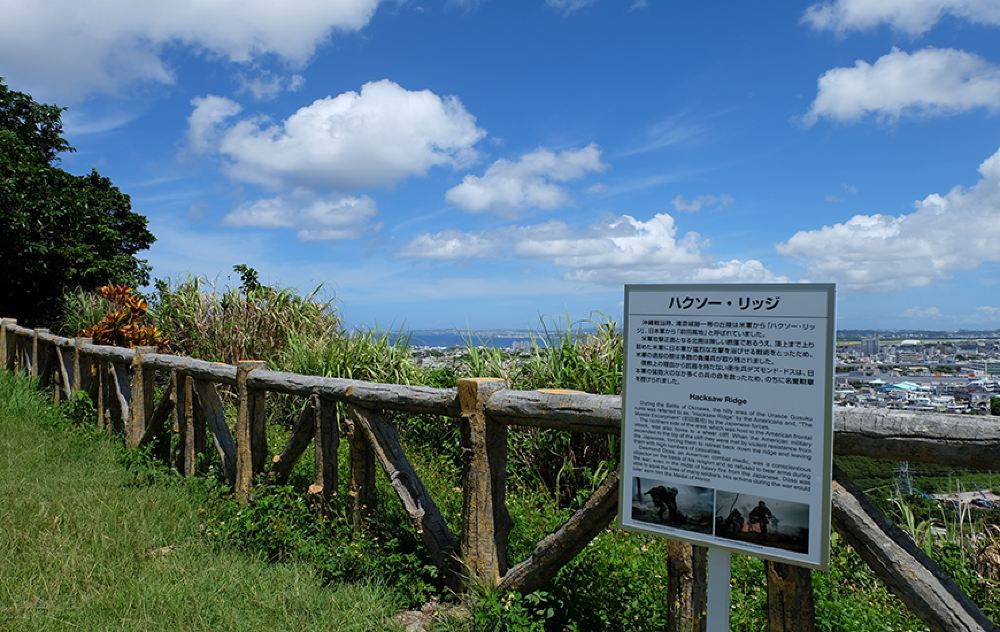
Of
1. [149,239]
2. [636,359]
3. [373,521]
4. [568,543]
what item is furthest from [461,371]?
[149,239]

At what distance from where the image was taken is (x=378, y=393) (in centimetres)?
450

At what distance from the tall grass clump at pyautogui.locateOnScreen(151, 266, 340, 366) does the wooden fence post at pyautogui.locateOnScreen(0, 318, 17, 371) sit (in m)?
3.53

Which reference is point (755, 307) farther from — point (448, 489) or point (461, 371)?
point (461, 371)

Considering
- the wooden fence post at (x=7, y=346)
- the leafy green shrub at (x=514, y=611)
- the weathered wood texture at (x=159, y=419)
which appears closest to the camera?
the leafy green shrub at (x=514, y=611)

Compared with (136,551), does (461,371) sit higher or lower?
higher

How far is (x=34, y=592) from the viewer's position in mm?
4047

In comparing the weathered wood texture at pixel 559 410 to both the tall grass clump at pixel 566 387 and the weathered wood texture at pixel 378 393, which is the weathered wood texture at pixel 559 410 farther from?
the tall grass clump at pixel 566 387

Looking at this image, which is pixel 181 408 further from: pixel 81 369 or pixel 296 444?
pixel 81 369

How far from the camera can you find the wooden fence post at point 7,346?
1348 centimetres

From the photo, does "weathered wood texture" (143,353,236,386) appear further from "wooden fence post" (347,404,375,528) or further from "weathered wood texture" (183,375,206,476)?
"wooden fence post" (347,404,375,528)

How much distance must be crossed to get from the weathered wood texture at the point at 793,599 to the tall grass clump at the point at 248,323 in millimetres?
9109

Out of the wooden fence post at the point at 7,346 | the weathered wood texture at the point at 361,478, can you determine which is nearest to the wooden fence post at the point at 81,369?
the wooden fence post at the point at 7,346

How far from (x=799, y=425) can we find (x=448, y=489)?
4.25 m

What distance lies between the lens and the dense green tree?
17.3 m
